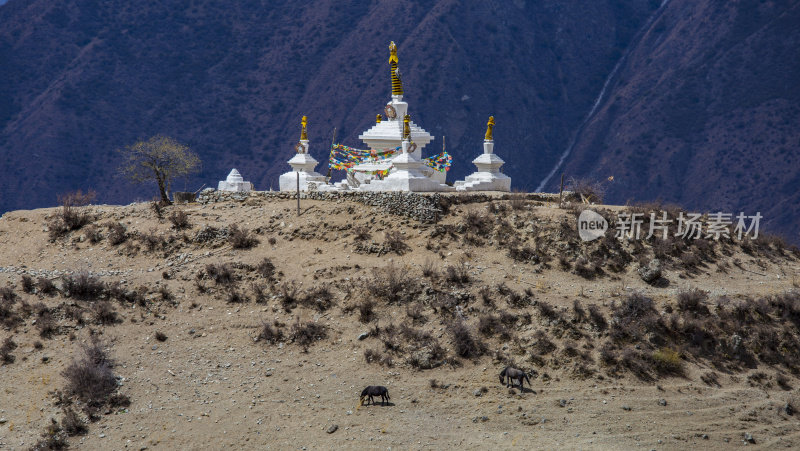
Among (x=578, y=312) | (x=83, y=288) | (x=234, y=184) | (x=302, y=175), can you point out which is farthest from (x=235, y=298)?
(x=234, y=184)

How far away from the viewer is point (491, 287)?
1917 cm

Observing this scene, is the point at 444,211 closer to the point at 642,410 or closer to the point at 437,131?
the point at 642,410

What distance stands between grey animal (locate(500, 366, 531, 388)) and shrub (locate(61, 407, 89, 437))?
8.90 meters

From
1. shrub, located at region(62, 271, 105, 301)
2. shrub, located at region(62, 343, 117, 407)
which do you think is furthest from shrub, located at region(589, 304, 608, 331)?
shrub, located at region(62, 271, 105, 301)

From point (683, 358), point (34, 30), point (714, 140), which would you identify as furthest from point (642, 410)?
point (34, 30)

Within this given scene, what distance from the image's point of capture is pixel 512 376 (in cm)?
1627

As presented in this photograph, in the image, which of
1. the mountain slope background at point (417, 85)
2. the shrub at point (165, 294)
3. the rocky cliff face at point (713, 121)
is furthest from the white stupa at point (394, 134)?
the mountain slope background at point (417, 85)

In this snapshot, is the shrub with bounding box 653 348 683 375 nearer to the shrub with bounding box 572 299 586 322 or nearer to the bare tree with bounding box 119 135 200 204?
the shrub with bounding box 572 299 586 322

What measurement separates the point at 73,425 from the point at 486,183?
50.7 feet

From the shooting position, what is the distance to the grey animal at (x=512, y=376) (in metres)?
16.2

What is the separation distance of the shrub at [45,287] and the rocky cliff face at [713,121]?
164 ft

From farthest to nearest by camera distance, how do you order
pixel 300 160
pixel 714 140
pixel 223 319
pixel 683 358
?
pixel 714 140
pixel 300 160
pixel 223 319
pixel 683 358

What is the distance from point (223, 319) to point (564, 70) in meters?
74.1

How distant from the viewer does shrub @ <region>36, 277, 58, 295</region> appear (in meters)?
19.9
